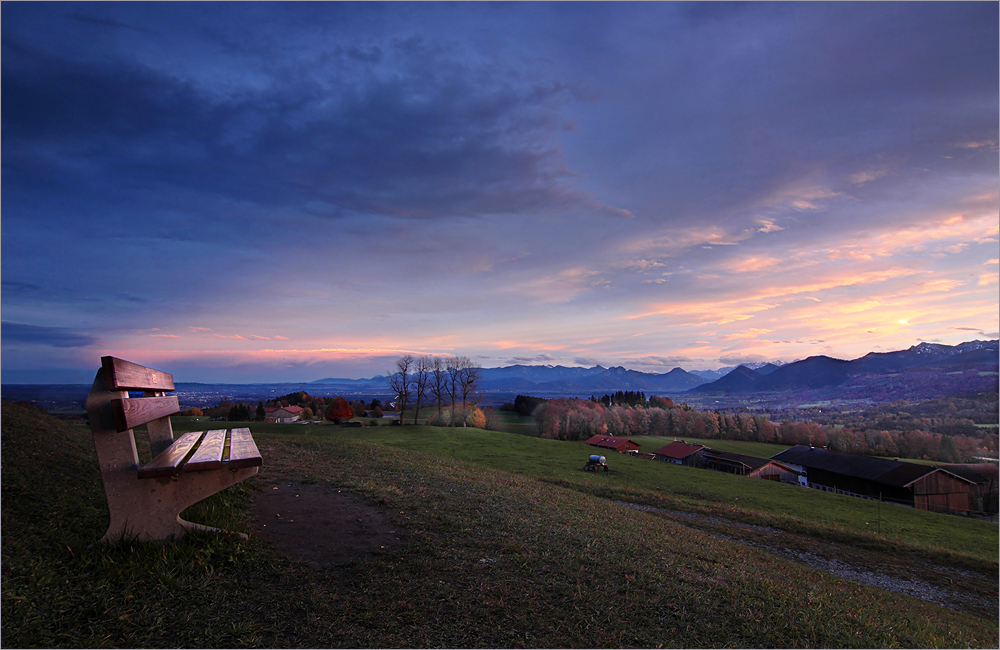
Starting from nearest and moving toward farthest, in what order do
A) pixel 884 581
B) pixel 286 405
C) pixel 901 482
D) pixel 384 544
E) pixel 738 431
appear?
pixel 384 544
pixel 884 581
pixel 901 482
pixel 286 405
pixel 738 431

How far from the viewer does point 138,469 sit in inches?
174

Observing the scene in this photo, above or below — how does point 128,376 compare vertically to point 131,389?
above

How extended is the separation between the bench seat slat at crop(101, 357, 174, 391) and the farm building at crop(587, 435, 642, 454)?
66.2 m

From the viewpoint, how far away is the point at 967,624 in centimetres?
870

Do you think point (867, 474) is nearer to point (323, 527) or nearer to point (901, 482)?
point (901, 482)

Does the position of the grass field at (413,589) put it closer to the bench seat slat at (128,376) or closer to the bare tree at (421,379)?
the bench seat slat at (128,376)

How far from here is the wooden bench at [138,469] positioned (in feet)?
13.6

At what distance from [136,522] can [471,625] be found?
358 cm

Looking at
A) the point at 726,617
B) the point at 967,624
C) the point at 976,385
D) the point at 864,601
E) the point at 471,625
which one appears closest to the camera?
the point at 471,625

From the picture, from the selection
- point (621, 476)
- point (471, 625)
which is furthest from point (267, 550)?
point (621, 476)

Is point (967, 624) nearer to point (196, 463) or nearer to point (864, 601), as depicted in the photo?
point (864, 601)

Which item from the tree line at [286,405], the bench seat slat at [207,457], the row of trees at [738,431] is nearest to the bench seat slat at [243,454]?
the bench seat slat at [207,457]

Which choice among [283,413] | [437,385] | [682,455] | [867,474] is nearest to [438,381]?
[437,385]

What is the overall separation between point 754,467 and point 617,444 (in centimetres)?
1870
